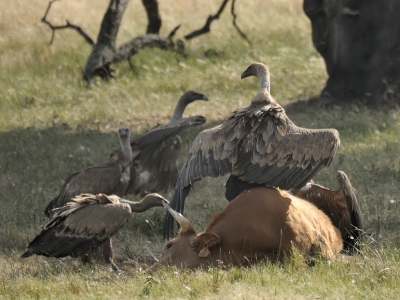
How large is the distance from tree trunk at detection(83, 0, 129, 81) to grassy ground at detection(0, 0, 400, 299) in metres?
0.32

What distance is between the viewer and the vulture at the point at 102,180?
26.4 ft

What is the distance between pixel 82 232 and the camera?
6.49 m

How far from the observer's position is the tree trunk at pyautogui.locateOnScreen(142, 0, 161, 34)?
51.0 feet

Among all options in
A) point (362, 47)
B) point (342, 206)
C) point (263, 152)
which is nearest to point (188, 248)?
point (263, 152)

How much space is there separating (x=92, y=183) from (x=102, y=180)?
112mm

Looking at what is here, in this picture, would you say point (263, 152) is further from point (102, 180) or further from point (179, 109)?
point (179, 109)

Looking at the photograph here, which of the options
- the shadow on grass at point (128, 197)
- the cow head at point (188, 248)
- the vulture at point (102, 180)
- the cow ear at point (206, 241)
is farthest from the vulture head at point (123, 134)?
the cow ear at point (206, 241)

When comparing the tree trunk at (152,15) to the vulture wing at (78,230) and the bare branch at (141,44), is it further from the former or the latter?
the vulture wing at (78,230)

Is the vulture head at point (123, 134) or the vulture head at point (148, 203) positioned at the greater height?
the vulture head at point (123, 134)

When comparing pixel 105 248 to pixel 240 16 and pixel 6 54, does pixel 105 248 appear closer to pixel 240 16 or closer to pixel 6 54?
pixel 6 54

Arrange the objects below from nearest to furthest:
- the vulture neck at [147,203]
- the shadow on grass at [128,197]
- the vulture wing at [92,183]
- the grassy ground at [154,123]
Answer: the grassy ground at [154,123]
the vulture neck at [147,203]
the shadow on grass at [128,197]
the vulture wing at [92,183]

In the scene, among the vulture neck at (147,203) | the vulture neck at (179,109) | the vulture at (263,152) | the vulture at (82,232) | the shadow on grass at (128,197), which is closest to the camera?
the vulture at (263,152)

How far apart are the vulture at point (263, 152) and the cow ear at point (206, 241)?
49 centimetres

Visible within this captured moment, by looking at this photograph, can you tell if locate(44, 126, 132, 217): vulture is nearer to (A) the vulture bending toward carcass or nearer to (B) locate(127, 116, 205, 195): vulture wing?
(B) locate(127, 116, 205, 195): vulture wing
